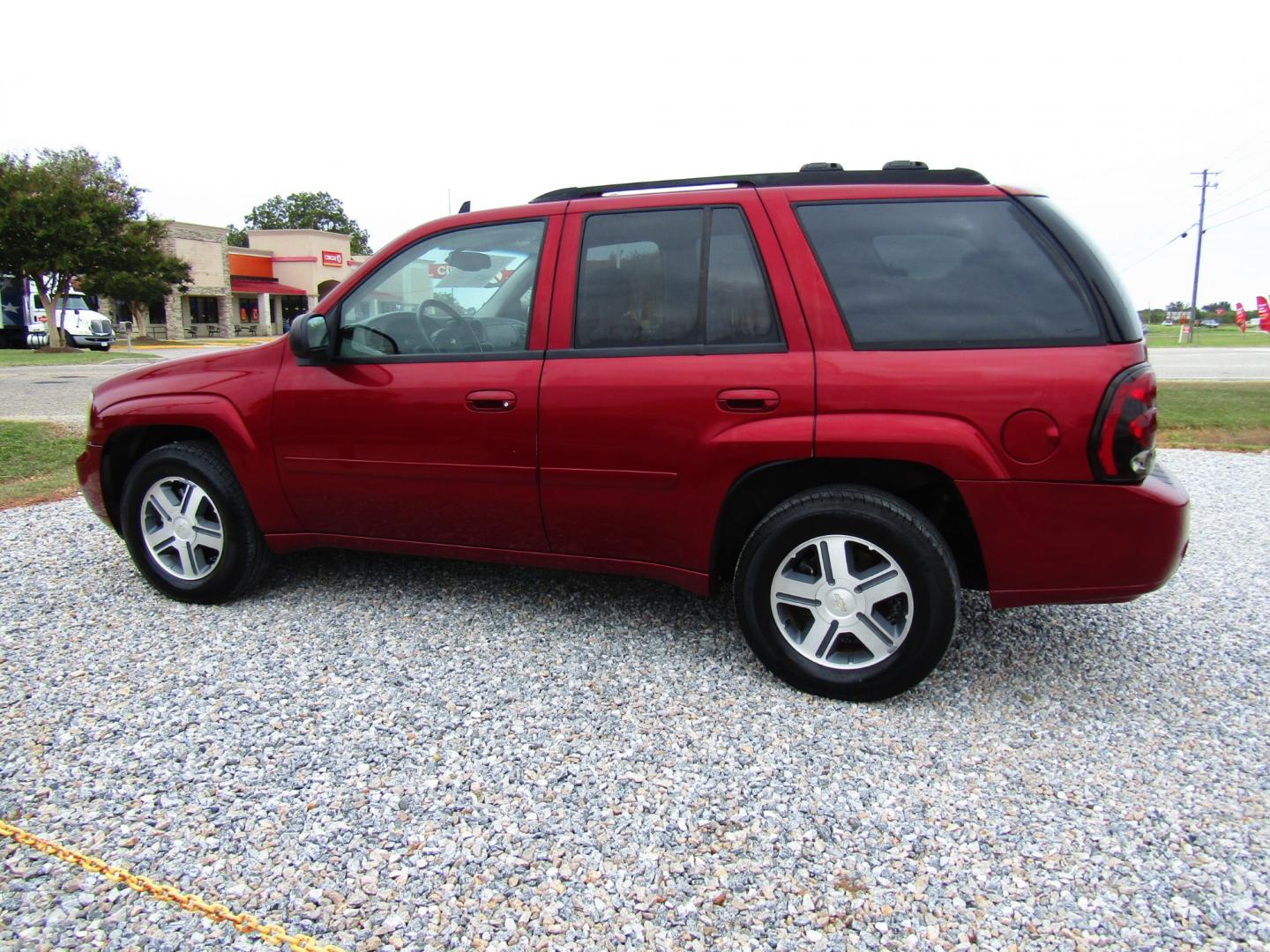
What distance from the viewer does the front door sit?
3260 mm

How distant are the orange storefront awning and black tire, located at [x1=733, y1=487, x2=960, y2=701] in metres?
52.5

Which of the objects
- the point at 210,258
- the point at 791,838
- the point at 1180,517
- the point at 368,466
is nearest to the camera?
the point at 791,838

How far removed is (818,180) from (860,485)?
114 centimetres

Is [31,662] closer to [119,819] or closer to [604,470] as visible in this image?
[119,819]

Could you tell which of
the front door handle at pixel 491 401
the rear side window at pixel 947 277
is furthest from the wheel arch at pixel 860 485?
the front door handle at pixel 491 401

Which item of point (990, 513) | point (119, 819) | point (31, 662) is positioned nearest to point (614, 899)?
point (119, 819)

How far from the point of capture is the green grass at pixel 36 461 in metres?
6.42

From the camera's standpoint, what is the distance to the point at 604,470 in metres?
3.12

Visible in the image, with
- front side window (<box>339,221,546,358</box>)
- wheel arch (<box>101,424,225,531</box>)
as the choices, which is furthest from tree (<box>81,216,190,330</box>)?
front side window (<box>339,221,546,358</box>)

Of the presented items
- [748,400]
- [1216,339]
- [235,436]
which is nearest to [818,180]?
[748,400]

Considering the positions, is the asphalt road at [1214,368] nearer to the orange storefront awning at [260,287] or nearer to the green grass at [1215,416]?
the green grass at [1215,416]

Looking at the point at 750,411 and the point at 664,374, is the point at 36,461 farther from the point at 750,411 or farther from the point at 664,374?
the point at 750,411

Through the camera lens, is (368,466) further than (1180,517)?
Yes

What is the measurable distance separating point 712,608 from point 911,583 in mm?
1262
